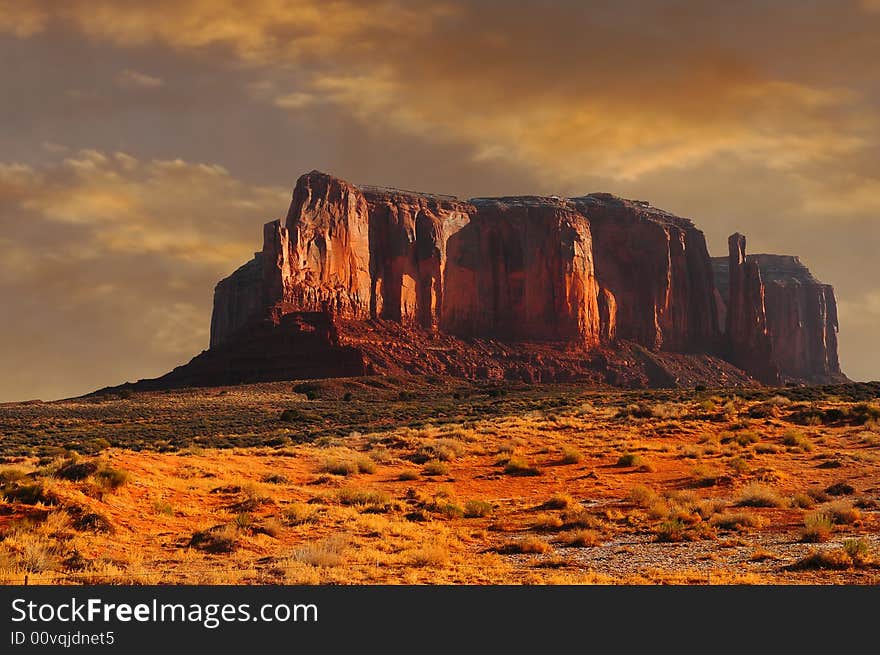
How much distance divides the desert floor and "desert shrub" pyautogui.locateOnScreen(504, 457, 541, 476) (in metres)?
0.08

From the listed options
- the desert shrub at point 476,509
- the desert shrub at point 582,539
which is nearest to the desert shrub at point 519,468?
the desert shrub at point 476,509

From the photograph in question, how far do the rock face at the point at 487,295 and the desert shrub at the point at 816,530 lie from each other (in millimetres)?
82713

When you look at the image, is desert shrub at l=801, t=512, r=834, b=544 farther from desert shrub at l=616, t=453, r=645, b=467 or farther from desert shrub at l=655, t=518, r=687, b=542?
desert shrub at l=616, t=453, r=645, b=467

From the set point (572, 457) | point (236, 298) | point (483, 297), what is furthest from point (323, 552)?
point (236, 298)

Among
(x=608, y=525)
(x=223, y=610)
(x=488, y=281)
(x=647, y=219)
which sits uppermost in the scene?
(x=647, y=219)

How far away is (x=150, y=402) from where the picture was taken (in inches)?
3066

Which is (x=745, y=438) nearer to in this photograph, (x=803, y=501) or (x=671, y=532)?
(x=803, y=501)

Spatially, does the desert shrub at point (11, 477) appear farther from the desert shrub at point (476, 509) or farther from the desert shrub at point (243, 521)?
the desert shrub at point (476, 509)

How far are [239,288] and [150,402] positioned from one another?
307 ft

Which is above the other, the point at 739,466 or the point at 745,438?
the point at 745,438

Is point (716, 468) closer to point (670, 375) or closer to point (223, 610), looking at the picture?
point (223, 610)

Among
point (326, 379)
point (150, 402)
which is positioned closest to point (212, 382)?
point (326, 379)

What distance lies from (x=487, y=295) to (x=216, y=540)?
125 meters

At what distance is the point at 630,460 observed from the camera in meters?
33.8
